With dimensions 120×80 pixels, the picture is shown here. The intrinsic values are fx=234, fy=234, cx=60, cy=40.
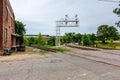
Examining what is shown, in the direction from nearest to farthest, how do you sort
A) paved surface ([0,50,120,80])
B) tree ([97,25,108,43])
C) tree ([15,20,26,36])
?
paved surface ([0,50,120,80])
tree ([15,20,26,36])
tree ([97,25,108,43])

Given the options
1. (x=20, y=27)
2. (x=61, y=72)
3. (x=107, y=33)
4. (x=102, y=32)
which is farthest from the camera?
(x=102, y=32)

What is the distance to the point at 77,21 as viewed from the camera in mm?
61031

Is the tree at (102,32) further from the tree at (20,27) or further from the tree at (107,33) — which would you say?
the tree at (20,27)

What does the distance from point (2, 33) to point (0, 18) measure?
1.92 m

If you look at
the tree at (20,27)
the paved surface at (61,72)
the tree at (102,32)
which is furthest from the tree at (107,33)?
the paved surface at (61,72)

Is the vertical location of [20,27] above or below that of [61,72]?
above

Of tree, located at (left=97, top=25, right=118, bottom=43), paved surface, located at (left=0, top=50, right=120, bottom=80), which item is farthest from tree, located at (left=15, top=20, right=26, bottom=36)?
paved surface, located at (left=0, top=50, right=120, bottom=80)

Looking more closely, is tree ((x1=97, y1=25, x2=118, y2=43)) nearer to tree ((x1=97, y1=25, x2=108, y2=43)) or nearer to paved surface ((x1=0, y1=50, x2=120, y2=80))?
tree ((x1=97, y1=25, x2=108, y2=43))

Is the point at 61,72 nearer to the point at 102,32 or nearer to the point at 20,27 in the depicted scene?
the point at 20,27

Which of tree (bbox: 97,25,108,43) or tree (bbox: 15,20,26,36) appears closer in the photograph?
tree (bbox: 15,20,26,36)

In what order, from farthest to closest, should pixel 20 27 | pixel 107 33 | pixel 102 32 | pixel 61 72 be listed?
pixel 102 32
pixel 107 33
pixel 20 27
pixel 61 72

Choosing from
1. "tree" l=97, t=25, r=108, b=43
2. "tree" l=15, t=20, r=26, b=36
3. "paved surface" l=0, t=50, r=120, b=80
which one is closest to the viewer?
"paved surface" l=0, t=50, r=120, b=80

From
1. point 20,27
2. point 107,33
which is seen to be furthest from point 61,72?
point 107,33

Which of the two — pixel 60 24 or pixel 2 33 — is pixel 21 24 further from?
pixel 2 33
